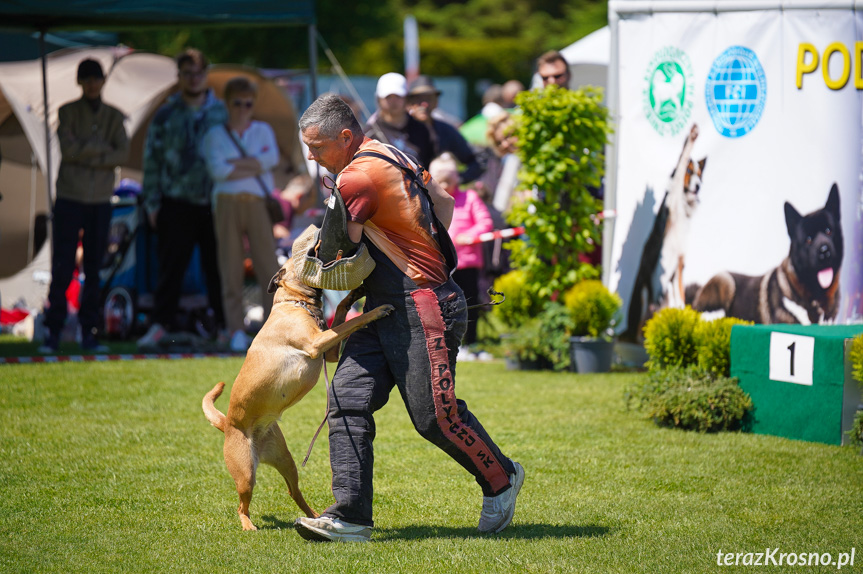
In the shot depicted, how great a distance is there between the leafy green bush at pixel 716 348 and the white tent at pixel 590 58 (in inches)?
350

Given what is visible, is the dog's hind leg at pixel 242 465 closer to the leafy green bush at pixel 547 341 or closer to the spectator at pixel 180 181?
the leafy green bush at pixel 547 341

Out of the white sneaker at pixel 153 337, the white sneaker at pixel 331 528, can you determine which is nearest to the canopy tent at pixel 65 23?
the white sneaker at pixel 153 337

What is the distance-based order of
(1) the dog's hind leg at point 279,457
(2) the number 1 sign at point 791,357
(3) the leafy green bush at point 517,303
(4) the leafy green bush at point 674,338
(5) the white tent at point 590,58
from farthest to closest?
(5) the white tent at point 590,58 < (3) the leafy green bush at point 517,303 < (4) the leafy green bush at point 674,338 < (2) the number 1 sign at point 791,357 < (1) the dog's hind leg at point 279,457

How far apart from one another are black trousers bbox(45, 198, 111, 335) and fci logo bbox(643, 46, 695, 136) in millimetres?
5395

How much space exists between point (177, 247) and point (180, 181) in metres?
0.70

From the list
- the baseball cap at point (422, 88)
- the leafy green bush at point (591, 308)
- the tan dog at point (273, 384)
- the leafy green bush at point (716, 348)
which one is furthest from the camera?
the baseball cap at point (422, 88)

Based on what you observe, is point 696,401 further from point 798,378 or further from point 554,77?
point 554,77

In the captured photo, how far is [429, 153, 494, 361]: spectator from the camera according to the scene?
943 cm

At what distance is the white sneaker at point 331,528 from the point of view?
4.20 m

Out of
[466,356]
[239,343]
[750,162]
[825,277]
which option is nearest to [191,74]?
[239,343]

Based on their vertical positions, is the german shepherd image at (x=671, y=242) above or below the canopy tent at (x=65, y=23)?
below

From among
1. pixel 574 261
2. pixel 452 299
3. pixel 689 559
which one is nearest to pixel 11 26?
pixel 574 261

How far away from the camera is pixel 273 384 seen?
4484mm

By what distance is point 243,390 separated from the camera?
14.8ft
